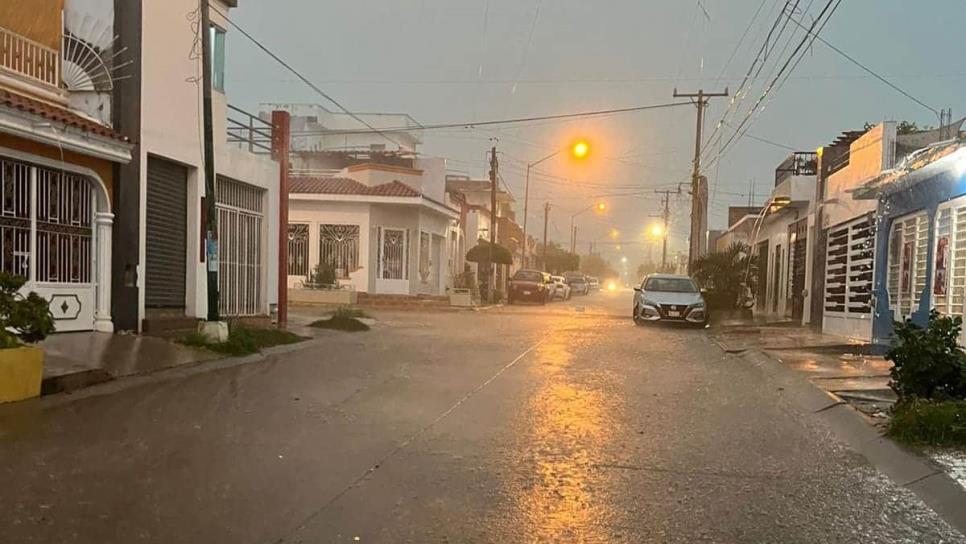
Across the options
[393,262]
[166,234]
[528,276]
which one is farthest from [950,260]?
[528,276]

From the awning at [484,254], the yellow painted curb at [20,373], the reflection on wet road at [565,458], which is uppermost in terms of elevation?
the awning at [484,254]

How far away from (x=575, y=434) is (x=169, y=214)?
10.1 meters

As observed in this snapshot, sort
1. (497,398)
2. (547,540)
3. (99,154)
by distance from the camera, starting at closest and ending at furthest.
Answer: (547,540) → (497,398) → (99,154)

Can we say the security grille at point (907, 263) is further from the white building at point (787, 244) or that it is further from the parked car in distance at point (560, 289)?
the parked car in distance at point (560, 289)

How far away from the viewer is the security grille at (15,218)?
1100 centimetres

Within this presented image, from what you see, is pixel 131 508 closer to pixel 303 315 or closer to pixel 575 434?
pixel 575 434

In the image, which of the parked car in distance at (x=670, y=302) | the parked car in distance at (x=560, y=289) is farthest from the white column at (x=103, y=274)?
the parked car in distance at (x=560, y=289)

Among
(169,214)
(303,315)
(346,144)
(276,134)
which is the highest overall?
(346,144)

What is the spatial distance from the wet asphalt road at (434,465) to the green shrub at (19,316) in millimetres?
711

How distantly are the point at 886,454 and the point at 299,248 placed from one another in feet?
89.1

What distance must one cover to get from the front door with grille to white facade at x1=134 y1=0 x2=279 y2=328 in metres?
14.5

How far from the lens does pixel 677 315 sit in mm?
21938

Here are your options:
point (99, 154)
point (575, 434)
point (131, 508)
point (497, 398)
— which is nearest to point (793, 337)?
point (497, 398)

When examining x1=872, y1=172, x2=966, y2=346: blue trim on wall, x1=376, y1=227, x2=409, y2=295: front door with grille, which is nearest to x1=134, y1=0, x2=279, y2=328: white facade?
x1=872, y1=172, x2=966, y2=346: blue trim on wall
